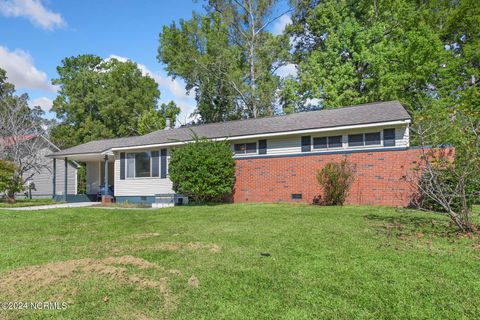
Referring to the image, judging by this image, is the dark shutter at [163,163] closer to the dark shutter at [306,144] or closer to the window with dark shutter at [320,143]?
the dark shutter at [306,144]

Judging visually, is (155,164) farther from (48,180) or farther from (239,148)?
(48,180)

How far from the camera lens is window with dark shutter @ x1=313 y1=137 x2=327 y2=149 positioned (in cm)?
1351

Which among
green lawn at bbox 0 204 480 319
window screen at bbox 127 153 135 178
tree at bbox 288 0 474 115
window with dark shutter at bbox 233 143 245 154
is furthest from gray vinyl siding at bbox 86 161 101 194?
tree at bbox 288 0 474 115

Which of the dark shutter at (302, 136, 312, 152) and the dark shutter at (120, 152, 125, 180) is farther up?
the dark shutter at (302, 136, 312, 152)

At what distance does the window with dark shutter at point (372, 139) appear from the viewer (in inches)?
495

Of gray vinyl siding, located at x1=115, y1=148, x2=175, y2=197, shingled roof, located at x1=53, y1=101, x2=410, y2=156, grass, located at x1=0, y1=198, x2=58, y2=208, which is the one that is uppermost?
shingled roof, located at x1=53, y1=101, x2=410, y2=156

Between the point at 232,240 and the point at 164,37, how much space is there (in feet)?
94.7

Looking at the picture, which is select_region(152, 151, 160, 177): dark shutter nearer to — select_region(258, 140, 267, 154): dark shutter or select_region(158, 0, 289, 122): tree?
select_region(258, 140, 267, 154): dark shutter

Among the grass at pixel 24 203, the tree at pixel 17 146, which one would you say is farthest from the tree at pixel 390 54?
the grass at pixel 24 203

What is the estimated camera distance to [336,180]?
38.4ft

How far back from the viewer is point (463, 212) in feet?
20.5

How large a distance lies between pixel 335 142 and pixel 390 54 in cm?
1306

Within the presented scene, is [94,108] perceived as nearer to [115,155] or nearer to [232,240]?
[115,155]

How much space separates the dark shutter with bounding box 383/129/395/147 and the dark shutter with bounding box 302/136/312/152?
297 centimetres
